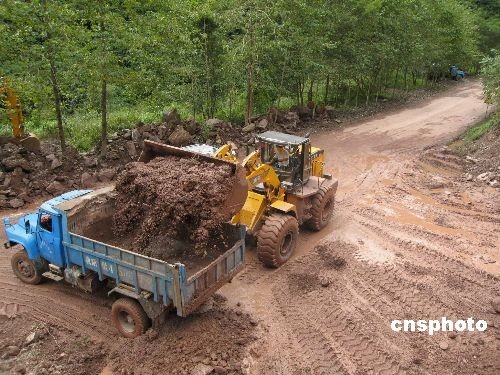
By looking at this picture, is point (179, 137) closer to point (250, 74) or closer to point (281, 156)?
point (250, 74)

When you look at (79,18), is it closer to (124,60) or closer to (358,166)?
(124,60)

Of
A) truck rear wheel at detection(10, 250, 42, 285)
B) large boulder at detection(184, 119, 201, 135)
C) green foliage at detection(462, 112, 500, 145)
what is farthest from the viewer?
green foliage at detection(462, 112, 500, 145)

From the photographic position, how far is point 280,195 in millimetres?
11398

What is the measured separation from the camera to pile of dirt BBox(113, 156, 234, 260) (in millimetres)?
A: 8336

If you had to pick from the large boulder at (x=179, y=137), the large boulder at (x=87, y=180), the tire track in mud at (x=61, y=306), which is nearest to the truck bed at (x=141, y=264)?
the tire track in mud at (x=61, y=306)

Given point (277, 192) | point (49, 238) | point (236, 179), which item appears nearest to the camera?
point (236, 179)

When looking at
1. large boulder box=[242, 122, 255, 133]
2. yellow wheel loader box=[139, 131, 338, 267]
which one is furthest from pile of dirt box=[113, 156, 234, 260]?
large boulder box=[242, 122, 255, 133]

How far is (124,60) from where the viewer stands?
587 inches

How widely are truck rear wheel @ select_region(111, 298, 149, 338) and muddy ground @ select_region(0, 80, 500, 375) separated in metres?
0.19

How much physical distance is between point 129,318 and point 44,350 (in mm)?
1459

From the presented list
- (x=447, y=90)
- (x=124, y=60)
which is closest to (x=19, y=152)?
(x=124, y=60)

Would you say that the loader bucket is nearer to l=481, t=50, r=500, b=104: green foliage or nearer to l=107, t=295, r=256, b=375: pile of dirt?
l=107, t=295, r=256, b=375: pile of dirt

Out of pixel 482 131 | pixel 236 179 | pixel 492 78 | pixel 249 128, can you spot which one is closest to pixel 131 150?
pixel 249 128

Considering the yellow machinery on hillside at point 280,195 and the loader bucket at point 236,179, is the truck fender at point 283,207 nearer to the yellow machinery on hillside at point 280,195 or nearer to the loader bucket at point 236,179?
the yellow machinery on hillside at point 280,195
